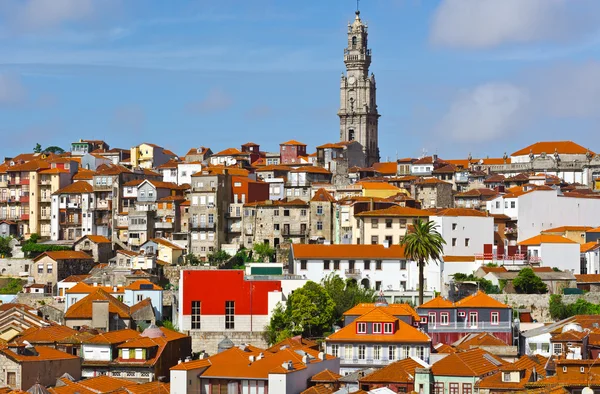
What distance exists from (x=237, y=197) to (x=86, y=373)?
4269 cm

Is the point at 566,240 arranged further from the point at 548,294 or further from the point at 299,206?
the point at 299,206

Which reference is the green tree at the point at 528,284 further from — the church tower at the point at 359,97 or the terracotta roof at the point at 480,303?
the church tower at the point at 359,97

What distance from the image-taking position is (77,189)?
118 metres

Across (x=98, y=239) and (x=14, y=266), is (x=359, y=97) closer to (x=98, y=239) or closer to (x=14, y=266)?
(x=98, y=239)

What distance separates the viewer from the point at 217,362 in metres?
63.8

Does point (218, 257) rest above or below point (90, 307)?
above

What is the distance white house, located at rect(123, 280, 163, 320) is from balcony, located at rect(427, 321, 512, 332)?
64.0 ft

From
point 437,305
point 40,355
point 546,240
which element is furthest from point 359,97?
point 40,355

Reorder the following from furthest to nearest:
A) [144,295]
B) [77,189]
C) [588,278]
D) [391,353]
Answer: [77,189] → [144,295] → [588,278] → [391,353]

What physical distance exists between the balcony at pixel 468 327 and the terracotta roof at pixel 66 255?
3787cm

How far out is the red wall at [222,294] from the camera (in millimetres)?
81312

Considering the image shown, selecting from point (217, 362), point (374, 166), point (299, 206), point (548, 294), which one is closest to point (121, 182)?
point (299, 206)

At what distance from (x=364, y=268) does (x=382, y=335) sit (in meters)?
18.0

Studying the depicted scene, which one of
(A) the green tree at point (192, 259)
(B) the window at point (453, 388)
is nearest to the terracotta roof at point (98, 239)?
(A) the green tree at point (192, 259)
